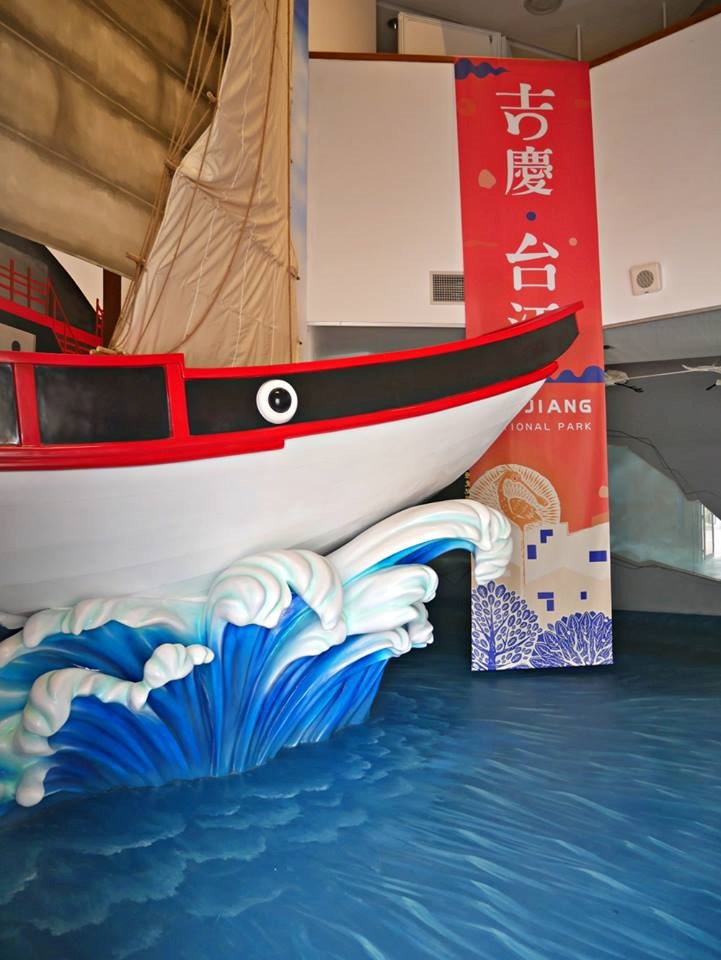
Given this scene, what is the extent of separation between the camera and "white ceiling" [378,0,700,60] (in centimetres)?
518

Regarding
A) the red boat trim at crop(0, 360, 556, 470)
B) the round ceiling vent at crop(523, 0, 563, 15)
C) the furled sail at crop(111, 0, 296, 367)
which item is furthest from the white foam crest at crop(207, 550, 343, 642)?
the round ceiling vent at crop(523, 0, 563, 15)

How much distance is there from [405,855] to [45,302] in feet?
8.16

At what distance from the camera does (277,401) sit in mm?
2186

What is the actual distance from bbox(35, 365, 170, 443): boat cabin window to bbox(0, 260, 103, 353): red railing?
3.51 feet

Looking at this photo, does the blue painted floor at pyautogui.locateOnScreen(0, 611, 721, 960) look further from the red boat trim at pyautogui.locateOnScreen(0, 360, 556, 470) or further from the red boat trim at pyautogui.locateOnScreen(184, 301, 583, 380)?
the red boat trim at pyautogui.locateOnScreen(184, 301, 583, 380)

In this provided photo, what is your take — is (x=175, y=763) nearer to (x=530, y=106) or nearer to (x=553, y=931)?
(x=553, y=931)

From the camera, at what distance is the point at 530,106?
3.98 m

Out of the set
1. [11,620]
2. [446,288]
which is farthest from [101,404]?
[446,288]

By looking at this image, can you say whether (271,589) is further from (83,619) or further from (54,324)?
(54,324)

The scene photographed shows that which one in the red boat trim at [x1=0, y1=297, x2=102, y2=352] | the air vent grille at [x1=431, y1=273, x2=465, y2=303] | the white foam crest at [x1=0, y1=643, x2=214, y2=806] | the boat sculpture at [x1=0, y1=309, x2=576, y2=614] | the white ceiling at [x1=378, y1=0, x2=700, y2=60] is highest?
the white ceiling at [x1=378, y1=0, x2=700, y2=60]

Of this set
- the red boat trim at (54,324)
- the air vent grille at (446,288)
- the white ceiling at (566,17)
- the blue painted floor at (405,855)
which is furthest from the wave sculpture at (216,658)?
the white ceiling at (566,17)

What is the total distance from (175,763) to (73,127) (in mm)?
2249

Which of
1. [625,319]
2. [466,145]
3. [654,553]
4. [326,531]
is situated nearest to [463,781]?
[326,531]

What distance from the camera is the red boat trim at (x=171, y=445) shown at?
1863mm
